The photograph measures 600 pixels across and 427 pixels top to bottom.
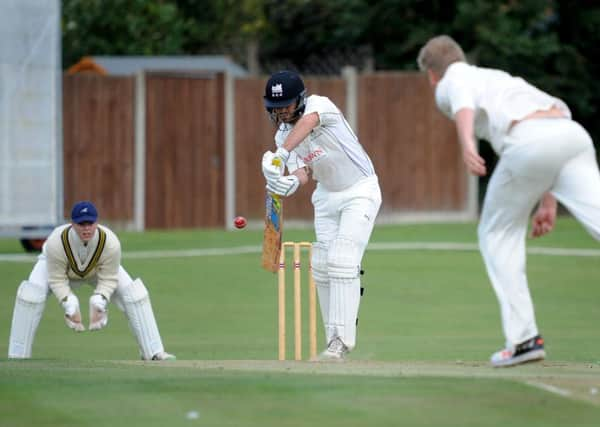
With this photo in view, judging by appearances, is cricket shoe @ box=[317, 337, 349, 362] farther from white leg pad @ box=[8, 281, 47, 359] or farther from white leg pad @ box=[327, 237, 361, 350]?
white leg pad @ box=[8, 281, 47, 359]

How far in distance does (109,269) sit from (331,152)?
2281 millimetres

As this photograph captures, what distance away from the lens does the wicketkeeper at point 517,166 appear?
5.91 metres

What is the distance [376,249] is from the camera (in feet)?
52.8

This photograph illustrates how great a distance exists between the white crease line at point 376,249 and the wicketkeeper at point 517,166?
9634 mm

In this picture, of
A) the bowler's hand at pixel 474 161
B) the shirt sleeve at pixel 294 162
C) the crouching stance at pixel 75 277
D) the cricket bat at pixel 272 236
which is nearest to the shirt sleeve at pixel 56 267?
the crouching stance at pixel 75 277

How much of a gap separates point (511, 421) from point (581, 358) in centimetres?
422

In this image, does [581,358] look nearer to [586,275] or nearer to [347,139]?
[347,139]

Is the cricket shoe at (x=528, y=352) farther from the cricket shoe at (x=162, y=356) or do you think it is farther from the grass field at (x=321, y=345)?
the cricket shoe at (x=162, y=356)

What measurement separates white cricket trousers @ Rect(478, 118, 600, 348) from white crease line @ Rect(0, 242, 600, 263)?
31.7 ft

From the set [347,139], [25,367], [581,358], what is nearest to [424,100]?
[581,358]

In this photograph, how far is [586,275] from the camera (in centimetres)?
1395

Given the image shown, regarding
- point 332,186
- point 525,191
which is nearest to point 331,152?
point 332,186

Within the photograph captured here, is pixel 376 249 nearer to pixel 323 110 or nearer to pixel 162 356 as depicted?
pixel 162 356

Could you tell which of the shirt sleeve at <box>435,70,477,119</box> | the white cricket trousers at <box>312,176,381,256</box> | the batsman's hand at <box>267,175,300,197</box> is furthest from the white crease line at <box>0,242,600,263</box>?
the shirt sleeve at <box>435,70,477,119</box>
